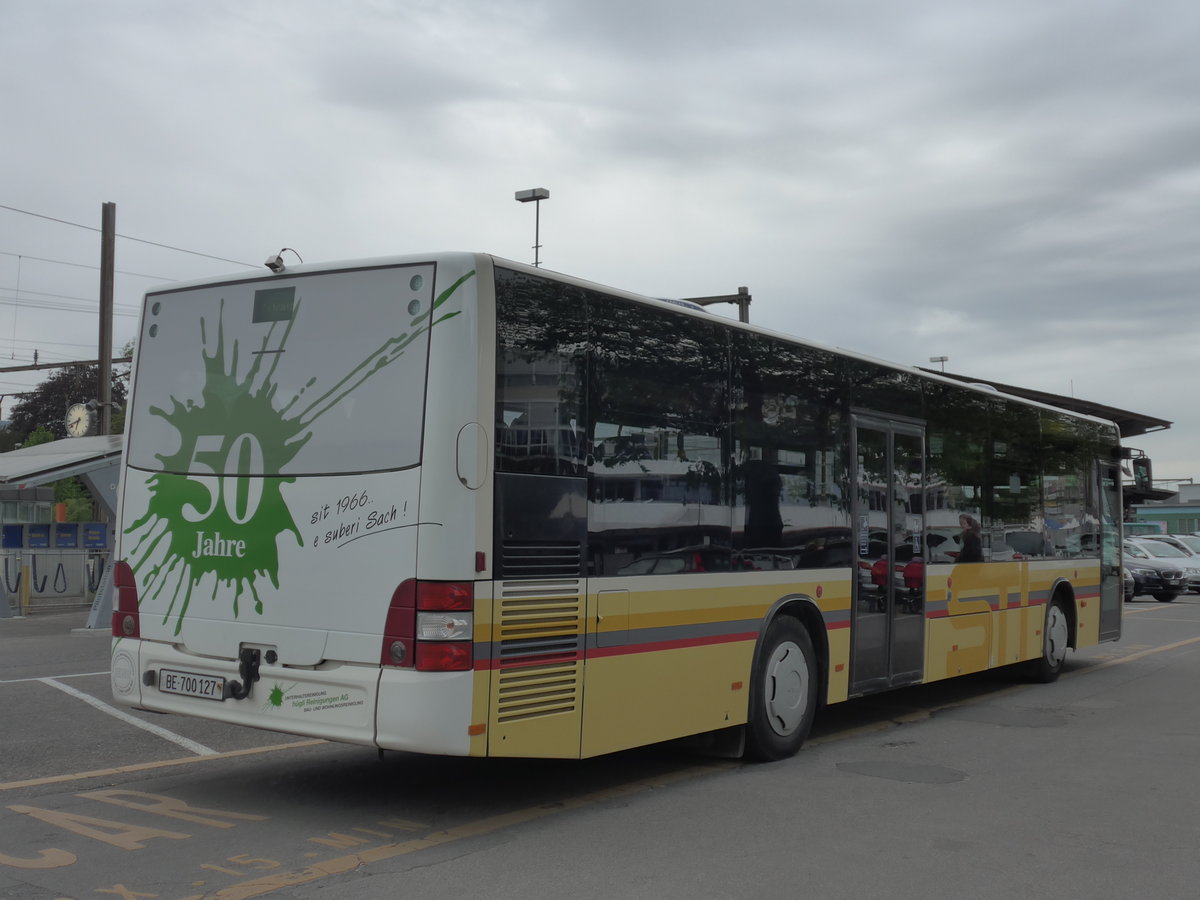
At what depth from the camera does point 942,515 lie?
1066 centimetres

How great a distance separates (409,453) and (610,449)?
1214 millimetres

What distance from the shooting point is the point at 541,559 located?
250 inches

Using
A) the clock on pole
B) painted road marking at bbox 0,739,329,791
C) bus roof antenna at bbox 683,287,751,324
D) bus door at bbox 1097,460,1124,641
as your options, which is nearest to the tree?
the clock on pole

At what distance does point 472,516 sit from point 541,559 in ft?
1.79

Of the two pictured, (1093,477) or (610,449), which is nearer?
(610,449)

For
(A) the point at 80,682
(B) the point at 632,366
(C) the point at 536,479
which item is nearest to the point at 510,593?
(C) the point at 536,479

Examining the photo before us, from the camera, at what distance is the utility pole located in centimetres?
2545

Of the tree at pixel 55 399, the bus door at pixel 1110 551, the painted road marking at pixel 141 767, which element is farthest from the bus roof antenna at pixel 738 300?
the tree at pixel 55 399

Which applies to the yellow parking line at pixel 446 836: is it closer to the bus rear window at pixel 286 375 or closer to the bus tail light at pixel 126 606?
the bus rear window at pixel 286 375

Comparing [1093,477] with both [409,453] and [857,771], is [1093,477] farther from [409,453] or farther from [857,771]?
[409,453]

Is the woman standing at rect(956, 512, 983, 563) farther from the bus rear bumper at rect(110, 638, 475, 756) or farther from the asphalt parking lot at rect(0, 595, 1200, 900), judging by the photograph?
the bus rear bumper at rect(110, 638, 475, 756)

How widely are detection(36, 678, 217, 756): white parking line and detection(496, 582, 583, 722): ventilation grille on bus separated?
10.5ft

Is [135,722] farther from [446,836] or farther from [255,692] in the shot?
[446,836]

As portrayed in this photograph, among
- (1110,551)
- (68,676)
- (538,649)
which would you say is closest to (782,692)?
(538,649)
